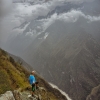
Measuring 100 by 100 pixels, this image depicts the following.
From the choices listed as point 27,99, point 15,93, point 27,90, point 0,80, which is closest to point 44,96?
point 27,90

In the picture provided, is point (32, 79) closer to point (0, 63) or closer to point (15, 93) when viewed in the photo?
point (15, 93)

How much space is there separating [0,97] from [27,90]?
55.8ft

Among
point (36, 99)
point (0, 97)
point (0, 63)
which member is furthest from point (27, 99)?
point (0, 63)

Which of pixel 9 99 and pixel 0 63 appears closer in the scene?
pixel 9 99

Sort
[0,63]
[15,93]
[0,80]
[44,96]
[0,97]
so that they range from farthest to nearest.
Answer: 1. [0,63]
2. [44,96]
3. [0,80]
4. [15,93]
5. [0,97]

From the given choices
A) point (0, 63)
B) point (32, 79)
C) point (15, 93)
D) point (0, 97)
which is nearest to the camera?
point (0, 97)

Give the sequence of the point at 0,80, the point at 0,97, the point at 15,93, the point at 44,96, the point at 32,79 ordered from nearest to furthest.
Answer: the point at 0,97 → the point at 15,93 → the point at 32,79 → the point at 0,80 → the point at 44,96

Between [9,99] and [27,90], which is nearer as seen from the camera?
[9,99]

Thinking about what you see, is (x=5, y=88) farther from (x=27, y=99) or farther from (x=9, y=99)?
(x=9, y=99)

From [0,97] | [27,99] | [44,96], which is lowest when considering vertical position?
[44,96]

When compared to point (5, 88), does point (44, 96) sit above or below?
below

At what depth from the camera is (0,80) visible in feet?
136

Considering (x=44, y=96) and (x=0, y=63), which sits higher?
(x=0, y=63)

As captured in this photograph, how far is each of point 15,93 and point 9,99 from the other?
8.04 feet
